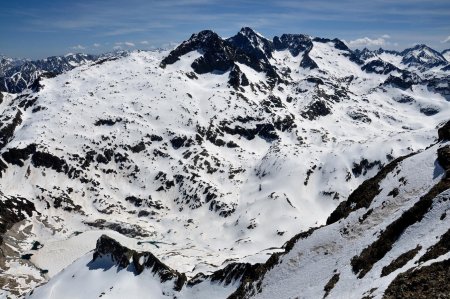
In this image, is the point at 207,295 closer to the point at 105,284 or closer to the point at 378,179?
the point at 105,284

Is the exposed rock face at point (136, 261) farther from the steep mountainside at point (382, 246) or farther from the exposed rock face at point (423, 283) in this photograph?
the exposed rock face at point (423, 283)

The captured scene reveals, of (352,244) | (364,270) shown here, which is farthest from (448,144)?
(364,270)

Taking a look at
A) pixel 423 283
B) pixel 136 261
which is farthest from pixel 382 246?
pixel 136 261

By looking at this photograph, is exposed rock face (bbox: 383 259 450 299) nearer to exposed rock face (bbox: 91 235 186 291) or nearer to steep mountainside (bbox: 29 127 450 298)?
steep mountainside (bbox: 29 127 450 298)

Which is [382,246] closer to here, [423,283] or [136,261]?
[423,283]

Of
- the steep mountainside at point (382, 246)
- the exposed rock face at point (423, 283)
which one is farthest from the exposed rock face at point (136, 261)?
the exposed rock face at point (423, 283)

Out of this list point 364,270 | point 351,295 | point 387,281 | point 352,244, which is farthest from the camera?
point 352,244

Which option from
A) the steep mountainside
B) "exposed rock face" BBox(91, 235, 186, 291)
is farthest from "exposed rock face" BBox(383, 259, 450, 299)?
"exposed rock face" BBox(91, 235, 186, 291)

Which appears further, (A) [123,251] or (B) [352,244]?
(A) [123,251]

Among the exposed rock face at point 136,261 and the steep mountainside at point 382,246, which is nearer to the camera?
the steep mountainside at point 382,246

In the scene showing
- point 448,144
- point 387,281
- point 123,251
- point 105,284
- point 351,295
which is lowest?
point 105,284

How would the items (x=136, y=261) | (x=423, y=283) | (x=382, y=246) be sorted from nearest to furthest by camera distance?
1. (x=423, y=283)
2. (x=382, y=246)
3. (x=136, y=261)
